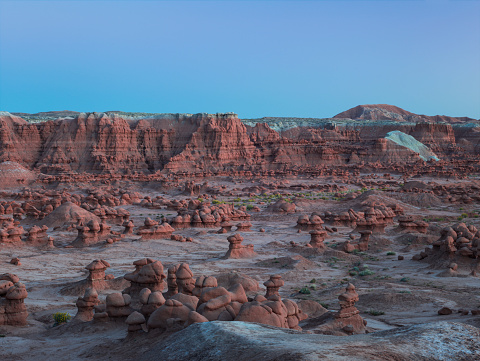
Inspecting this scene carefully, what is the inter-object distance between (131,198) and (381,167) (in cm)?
4254

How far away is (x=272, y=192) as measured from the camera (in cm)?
4572

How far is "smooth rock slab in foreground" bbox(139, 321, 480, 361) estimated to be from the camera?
4.72 m

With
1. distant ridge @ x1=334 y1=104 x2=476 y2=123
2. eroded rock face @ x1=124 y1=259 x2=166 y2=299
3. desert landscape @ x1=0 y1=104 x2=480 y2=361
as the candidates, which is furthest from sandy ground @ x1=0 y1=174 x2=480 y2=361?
distant ridge @ x1=334 y1=104 x2=476 y2=123

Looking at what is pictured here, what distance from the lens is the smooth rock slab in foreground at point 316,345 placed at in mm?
4719

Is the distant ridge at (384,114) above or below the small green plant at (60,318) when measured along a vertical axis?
above

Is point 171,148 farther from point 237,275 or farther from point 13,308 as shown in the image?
point 13,308

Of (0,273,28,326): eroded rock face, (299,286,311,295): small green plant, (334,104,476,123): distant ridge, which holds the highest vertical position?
(334,104,476,123): distant ridge

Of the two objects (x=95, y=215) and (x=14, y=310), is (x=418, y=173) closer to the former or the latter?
(x=95, y=215)

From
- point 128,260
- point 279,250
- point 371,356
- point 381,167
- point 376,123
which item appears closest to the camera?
point 371,356

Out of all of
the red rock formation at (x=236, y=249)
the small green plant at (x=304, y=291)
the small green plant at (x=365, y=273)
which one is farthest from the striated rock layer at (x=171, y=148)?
the small green plant at (x=304, y=291)

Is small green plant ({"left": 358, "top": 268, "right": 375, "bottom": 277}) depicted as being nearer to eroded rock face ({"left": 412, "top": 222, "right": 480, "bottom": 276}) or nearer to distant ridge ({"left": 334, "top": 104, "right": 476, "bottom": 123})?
eroded rock face ({"left": 412, "top": 222, "right": 480, "bottom": 276})

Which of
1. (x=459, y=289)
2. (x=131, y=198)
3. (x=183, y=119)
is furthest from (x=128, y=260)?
(x=183, y=119)

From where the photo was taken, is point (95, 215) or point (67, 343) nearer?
point (67, 343)

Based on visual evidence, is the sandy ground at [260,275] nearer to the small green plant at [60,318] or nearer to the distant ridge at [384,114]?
the small green plant at [60,318]
